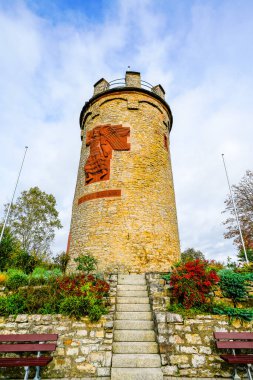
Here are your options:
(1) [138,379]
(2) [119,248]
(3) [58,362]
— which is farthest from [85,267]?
(1) [138,379]

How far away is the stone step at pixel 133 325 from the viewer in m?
4.81

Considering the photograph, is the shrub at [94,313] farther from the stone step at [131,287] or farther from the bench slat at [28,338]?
the stone step at [131,287]

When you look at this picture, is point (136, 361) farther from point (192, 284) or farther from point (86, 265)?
point (86, 265)

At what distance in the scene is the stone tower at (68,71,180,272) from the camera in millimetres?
9188

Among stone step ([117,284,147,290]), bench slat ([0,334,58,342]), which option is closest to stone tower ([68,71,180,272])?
stone step ([117,284,147,290])

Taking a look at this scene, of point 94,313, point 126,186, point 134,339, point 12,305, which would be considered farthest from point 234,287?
point 126,186

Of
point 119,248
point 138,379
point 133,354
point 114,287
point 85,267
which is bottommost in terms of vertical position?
point 138,379

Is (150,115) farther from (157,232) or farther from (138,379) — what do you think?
(138,379)

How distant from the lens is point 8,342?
14.6 ft

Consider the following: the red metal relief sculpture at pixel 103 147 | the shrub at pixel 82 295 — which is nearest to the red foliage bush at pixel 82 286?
the shrub at pixel 82 295

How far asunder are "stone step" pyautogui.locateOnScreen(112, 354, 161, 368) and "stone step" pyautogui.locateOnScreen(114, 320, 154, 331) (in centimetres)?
73

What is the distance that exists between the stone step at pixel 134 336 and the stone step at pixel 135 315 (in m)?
0.43

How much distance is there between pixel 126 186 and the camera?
33.1 ft

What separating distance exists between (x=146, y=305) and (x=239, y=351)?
2.10 metres
